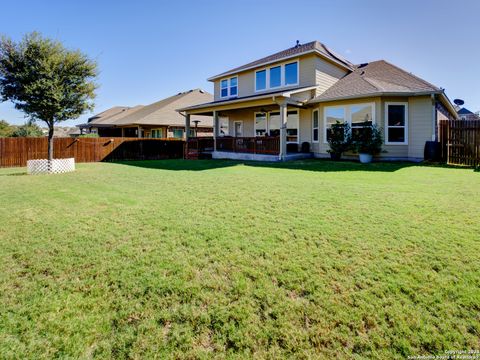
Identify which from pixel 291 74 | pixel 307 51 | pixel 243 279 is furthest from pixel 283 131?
pixel 243 279

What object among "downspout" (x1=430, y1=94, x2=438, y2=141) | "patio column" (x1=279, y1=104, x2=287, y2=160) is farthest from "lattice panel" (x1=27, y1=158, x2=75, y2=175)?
"downspout" (x1=430, y1=94, x2=438, y2=141)

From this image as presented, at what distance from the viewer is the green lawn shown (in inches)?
86.9

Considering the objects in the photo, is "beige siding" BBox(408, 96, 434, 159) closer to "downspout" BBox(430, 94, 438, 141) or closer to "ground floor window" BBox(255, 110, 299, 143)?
"downspout" BBox(430, 94, 438, 141)

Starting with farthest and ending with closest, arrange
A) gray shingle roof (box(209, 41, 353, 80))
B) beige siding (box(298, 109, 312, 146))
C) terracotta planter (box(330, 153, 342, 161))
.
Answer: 1. beige siding (box(298, 109, 312, 146))
2. gray shingle roof (box(209, 41, 353, 80))
3. terracotta planter (box(330, 153, 342, 161))

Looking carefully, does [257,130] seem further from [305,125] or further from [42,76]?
[42,76]

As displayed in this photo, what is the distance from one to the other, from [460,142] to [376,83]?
4.62 m

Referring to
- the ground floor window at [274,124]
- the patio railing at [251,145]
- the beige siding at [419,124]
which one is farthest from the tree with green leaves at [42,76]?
the beige siding at [419,124]

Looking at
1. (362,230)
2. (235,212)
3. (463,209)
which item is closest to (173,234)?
(235,212)

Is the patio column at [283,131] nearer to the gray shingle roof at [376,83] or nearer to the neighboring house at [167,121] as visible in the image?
the gray shingle roof at [376,83]

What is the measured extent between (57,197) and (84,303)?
15.7 feet

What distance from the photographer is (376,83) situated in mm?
13906

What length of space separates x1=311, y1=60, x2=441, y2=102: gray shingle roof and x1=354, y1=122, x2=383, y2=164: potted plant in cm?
165

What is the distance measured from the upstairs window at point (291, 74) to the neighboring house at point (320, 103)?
0.06 m

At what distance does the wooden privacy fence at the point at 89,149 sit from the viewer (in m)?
14.7
